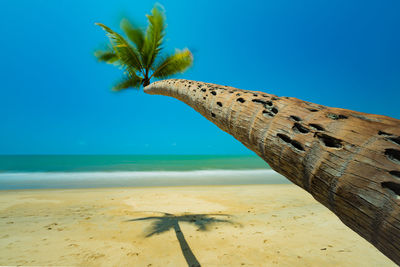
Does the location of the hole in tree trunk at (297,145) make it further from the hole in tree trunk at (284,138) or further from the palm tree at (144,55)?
the palm tree at (144,55)

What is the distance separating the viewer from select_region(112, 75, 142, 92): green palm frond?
8.64 metres

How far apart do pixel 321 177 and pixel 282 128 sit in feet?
1.40

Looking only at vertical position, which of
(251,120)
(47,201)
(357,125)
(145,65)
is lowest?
(47,201)

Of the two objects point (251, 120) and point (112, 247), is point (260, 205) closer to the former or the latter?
point (112, 247)

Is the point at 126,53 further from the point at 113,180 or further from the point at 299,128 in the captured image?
the point at 113,180

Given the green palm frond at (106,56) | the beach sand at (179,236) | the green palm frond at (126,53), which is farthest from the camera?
the green palm frond at (106,56)

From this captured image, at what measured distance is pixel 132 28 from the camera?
25.7 feet

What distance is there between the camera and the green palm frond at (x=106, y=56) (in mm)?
8627

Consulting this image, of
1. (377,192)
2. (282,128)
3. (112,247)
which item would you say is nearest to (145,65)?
(112,247)

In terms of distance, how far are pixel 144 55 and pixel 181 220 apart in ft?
20.1

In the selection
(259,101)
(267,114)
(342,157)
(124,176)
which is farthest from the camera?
(124,176)

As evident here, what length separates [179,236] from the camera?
4520 mm

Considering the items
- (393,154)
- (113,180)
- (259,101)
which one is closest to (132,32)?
(259,101)

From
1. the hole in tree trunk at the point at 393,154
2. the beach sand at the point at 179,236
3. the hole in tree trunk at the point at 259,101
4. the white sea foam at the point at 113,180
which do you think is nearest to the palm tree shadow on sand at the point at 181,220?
the beach sand at the point at 179,236
